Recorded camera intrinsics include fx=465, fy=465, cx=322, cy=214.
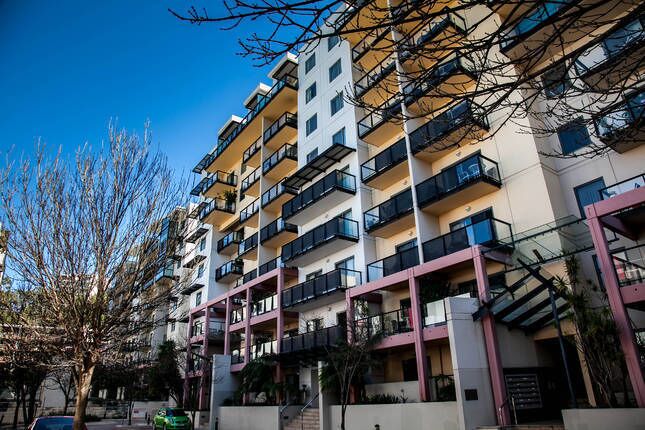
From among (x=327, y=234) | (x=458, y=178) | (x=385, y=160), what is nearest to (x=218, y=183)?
(x=327, y=234)

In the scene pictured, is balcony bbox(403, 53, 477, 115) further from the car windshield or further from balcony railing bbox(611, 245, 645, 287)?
the car windshield

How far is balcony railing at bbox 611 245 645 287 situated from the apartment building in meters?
0.05

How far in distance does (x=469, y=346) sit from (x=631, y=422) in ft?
18.8

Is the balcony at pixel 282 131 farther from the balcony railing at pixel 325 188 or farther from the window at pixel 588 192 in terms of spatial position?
the window at pixel 588 192

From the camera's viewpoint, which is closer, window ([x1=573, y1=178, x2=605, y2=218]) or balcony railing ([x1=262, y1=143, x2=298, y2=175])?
window ([x1=573, y1=178, x2=605, y2=218])

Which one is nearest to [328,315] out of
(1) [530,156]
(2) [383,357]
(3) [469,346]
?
(2) [383,357]

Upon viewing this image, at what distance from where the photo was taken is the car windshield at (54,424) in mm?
12851

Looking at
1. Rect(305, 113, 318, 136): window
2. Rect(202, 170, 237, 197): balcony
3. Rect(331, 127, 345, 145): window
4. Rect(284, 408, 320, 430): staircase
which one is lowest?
Rect(284, 408, 320, 430): staircase

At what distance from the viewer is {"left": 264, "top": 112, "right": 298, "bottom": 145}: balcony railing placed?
36.2 meters

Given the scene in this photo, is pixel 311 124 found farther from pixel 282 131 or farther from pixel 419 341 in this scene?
pixel 419 341

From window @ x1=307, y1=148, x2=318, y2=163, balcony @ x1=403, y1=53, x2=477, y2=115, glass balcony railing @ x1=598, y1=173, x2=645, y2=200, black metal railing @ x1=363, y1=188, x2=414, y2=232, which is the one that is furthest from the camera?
window @ x1=307, y1=148, x2=318, y2=163

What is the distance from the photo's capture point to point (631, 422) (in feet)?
36.0

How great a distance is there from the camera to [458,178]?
20.7m

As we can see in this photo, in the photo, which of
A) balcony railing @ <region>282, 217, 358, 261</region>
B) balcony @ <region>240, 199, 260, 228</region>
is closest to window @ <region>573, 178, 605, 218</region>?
balcony railing @ <region>282, 217, 358, 261</region>
